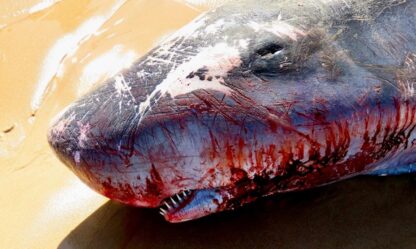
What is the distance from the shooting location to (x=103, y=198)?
298 centimetres

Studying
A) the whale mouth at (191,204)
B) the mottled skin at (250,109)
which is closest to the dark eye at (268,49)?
the mottled skin at (250,109)

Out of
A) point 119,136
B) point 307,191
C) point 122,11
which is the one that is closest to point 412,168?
point 307,191

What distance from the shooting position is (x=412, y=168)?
2.78m

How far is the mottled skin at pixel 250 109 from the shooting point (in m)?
2.33

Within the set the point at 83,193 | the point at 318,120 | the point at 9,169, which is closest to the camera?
the point at 318,120

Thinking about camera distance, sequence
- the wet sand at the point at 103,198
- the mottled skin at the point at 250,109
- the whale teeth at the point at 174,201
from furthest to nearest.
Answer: the wet sand at the point at 103,198
the whale teeth at the point at 174,201
the mottled skin at the point at 250,109

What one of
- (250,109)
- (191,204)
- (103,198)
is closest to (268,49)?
(250,109)

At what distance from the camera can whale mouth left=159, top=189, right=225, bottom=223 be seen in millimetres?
2479

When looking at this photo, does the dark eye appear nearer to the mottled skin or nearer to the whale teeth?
the mottled skin

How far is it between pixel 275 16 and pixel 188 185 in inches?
32.0

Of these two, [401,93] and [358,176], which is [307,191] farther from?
[401,93]

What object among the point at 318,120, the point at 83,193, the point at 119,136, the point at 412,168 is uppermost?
the point at 119,136

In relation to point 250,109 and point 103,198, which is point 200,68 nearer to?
point 250,109

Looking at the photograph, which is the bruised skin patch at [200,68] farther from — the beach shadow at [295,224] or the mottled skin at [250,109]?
the beach shadow at [295,224]
